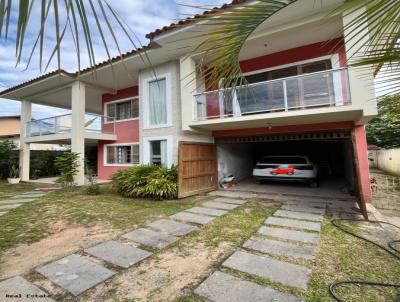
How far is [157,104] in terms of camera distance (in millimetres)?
10656

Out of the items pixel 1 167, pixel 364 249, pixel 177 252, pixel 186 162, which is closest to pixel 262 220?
pixel 364 249

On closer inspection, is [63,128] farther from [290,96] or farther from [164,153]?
[290,96]

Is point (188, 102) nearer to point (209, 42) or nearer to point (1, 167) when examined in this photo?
point (209, 42)

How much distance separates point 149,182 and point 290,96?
5976 mm

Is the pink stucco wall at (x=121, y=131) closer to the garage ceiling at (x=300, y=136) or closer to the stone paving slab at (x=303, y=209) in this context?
the garage ceiling at (x=300, y=136)

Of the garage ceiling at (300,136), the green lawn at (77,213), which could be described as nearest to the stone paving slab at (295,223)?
the green lawn at (77,213)

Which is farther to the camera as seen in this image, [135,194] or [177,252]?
[135,194]

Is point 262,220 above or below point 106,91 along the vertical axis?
below

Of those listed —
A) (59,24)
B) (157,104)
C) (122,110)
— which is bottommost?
(59,24)

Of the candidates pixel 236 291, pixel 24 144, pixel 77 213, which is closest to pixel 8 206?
pixel 77 213

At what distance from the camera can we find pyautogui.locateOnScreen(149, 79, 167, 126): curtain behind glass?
1044 centimetres

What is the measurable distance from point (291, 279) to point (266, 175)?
8.17 m

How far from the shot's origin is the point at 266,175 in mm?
11094

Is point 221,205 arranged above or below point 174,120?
below
